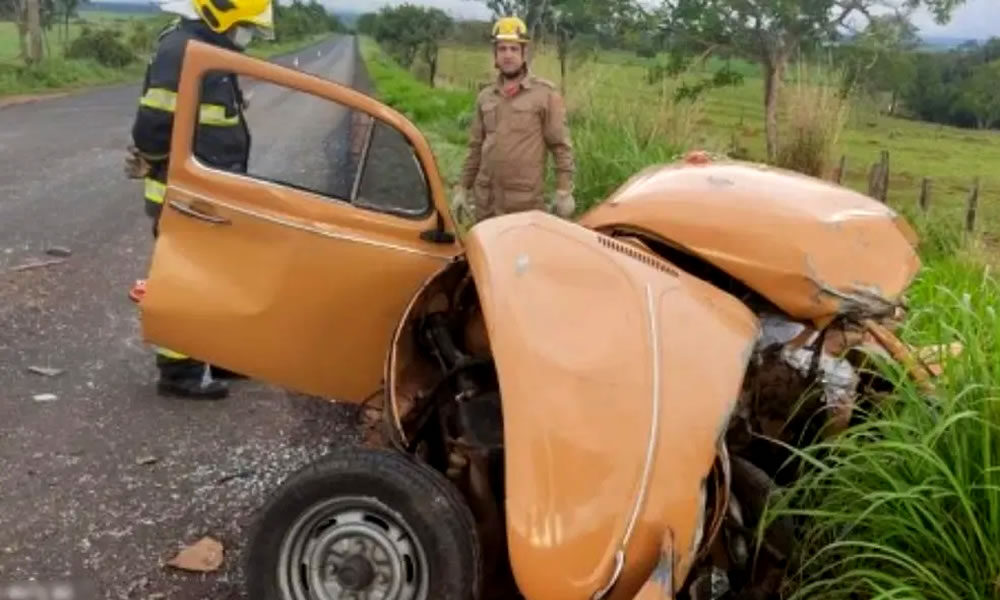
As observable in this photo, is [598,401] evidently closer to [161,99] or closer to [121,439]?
[121,439]

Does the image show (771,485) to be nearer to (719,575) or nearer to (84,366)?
(719,575)

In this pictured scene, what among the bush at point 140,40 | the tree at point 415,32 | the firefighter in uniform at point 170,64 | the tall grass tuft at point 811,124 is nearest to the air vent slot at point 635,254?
the firefighter in uniform at point 170,64

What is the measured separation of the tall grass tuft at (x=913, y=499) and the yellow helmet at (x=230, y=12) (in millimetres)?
3079

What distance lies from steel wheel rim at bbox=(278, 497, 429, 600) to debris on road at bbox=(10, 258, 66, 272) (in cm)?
515

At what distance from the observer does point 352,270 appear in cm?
392

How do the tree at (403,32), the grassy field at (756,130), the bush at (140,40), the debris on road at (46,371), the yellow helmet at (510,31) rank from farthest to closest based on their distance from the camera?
the tree at (403,32) → the bush at (140,40) → the grassy field at (756,130) → the yellow helmet at (510,31) → the debris on road at (46,371)

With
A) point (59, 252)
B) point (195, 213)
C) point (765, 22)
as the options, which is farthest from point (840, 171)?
point (765, 22)

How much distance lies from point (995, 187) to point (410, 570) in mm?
32076

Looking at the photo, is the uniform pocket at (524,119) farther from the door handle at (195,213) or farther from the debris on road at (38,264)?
the debris on road at (38,264)

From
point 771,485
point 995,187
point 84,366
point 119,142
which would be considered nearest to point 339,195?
point 771,485

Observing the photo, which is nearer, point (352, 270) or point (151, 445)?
point (352, 270)

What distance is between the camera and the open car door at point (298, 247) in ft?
12.8

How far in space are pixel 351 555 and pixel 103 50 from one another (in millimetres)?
36945

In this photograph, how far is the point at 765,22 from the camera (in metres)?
25.1
